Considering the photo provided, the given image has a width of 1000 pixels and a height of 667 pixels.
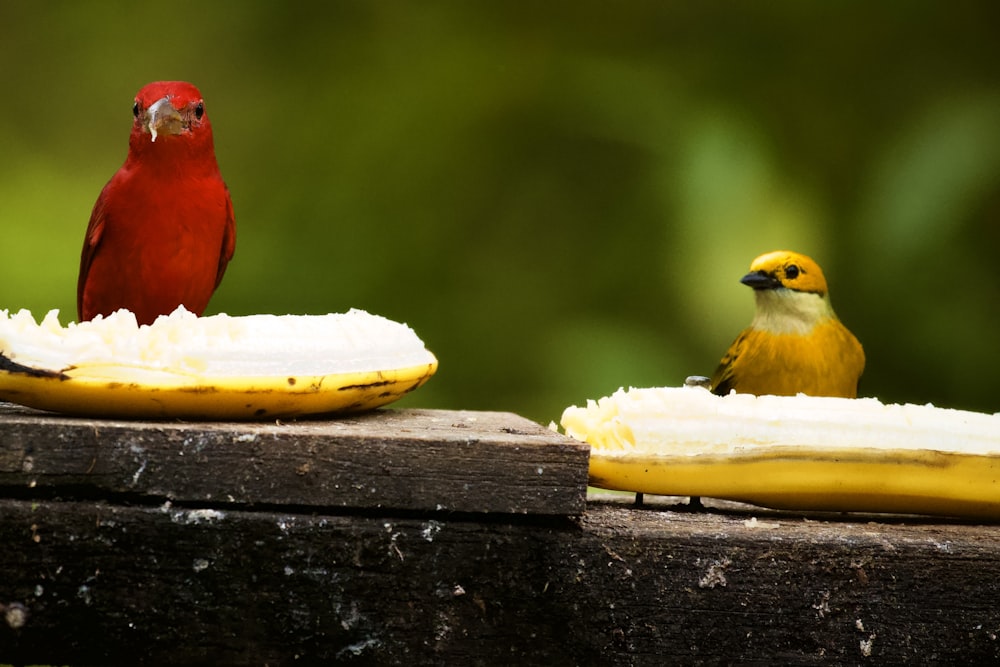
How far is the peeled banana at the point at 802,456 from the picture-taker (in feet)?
4.38

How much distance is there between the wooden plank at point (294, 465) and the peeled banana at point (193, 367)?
0.05 m

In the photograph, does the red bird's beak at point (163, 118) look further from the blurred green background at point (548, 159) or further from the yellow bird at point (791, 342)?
the yellow bird at point (791, 342)

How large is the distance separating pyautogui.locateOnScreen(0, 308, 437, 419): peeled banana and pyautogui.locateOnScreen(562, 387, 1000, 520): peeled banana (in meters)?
0.32

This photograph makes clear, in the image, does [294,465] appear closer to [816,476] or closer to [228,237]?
[816,476]

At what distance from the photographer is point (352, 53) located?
2.95 metres

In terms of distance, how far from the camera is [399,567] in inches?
45.4

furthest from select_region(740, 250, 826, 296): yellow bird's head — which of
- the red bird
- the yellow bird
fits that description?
the red bird

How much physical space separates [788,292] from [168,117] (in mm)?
1557

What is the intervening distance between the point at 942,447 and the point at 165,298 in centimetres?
120

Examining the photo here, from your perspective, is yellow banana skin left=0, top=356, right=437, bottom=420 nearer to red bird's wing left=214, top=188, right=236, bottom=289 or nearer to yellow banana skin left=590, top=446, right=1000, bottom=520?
yellow banana skin left=590, top=446, right=1000, bottom=520

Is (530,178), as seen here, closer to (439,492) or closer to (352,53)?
(352,53)

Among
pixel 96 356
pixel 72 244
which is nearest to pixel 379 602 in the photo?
pixel 96 356

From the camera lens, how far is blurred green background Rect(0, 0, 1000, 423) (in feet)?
9.19

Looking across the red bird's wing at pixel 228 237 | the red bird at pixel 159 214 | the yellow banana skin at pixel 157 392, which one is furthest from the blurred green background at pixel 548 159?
the yellow banana skin at pixel 157 392
